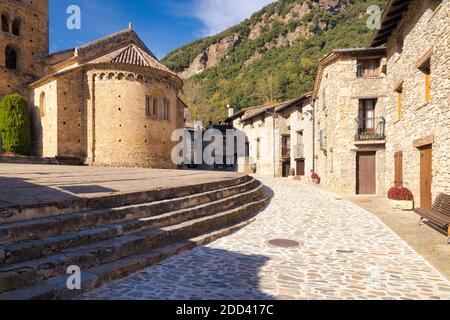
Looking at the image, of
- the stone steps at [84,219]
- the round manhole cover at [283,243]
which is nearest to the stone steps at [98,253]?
the stone steps at [84,219]

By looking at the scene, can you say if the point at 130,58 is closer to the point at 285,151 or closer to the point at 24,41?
the point at 24,41

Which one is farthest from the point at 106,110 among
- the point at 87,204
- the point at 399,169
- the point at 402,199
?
the point at 402,199

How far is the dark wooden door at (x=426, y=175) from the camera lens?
10273 mm

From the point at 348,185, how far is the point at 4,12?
29929 mm

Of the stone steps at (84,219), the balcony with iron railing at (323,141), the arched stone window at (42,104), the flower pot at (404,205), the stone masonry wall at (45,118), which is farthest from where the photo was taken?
the arched stone window at (42,104)

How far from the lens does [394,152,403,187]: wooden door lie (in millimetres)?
13203

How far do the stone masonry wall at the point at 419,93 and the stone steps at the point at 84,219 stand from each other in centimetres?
770

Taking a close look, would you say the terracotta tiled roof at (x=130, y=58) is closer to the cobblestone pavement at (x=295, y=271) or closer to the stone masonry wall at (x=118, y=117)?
the stone masonry wall at (x=118, y=117)

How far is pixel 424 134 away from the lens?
10.6 m

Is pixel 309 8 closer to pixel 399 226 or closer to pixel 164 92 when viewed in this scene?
pixel 164 92

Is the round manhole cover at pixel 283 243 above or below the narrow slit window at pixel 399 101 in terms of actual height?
below

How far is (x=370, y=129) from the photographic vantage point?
17.6 metres

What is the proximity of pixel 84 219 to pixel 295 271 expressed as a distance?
3.87 m

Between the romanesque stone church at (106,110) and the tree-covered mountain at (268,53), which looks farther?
the tree-covered mountain at (268,53)
